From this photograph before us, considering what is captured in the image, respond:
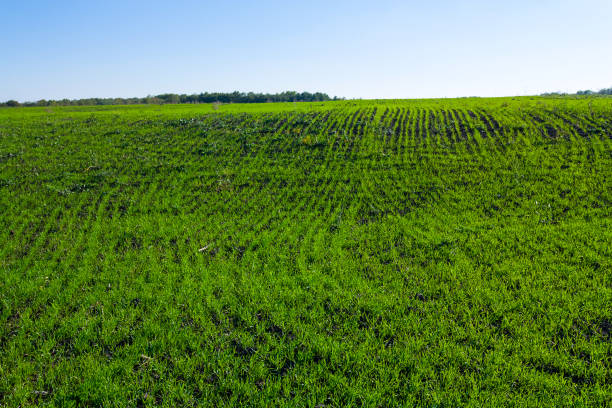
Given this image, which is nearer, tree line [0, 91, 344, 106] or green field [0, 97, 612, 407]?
green field [0, 97, 612, 407]

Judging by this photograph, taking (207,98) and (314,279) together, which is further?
(207,98)

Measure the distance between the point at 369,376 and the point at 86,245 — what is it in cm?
1095

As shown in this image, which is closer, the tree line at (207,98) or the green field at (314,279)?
the green field at (314,279)

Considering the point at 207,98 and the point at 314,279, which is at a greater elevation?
the point at 207,98

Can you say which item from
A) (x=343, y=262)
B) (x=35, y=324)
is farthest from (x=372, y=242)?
(x=35, y=324)

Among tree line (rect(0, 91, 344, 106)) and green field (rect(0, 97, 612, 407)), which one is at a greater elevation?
tree line (rect(0, 91, 344, 106))

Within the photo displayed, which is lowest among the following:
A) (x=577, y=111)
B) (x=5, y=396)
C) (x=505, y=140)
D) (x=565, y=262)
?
(x=5, y=396)

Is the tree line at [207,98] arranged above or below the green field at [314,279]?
above

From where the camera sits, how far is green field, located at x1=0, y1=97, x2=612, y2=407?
536cm

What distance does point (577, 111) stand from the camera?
2755 centimetres

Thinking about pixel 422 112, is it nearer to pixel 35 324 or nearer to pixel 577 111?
pixel 577 111

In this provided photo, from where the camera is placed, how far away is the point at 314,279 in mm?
8586

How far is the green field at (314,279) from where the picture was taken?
5.36 meters

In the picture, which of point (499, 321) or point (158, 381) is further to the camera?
point (499, 321)
